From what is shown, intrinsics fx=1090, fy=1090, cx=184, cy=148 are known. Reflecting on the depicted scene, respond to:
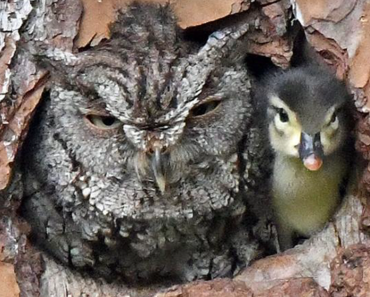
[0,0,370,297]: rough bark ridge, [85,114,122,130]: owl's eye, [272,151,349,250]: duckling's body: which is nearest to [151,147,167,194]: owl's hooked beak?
[85,114,122,130]: owl's eye

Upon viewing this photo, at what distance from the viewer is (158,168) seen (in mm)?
2781

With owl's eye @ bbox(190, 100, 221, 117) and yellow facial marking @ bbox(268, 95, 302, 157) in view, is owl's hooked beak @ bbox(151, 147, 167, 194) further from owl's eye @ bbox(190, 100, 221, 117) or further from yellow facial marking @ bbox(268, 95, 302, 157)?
yellow facial marking @ bbox(268, 95, 302, 157)

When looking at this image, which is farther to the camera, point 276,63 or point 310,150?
point 276,63

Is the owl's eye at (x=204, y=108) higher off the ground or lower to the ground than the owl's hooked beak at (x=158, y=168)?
higher

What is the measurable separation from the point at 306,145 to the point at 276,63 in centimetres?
37

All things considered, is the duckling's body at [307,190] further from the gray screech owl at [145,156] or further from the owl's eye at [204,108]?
the owl's eye at [204,108]

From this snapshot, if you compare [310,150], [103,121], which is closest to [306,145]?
[310,150]

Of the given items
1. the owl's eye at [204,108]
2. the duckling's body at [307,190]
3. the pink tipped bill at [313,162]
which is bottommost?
the duckling's body at [307,190]

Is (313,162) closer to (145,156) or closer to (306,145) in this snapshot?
(306,145)

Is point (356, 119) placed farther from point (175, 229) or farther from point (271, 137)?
point (175, 229)

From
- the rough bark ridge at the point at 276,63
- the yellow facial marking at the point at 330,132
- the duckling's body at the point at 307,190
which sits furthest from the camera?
the duckling's body at the point at 307,190

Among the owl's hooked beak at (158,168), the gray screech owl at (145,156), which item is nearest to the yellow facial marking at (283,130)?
the gray screech owl at (145,156)

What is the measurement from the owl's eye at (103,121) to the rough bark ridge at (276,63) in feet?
0.49

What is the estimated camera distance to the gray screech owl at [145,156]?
9.14ft
